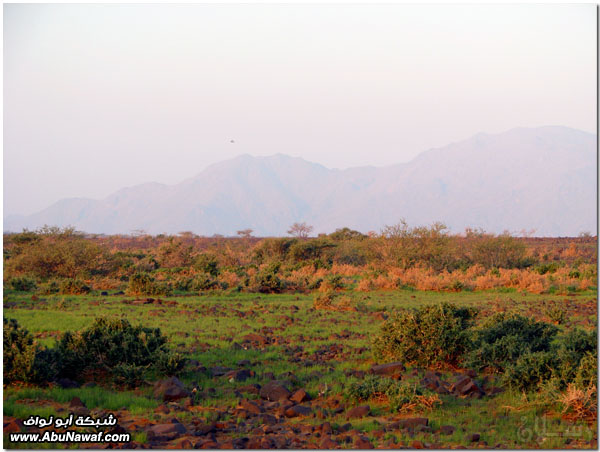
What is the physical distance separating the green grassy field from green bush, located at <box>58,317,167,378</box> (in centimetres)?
64

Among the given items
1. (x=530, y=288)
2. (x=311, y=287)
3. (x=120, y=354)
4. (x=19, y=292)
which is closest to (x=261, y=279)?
(x=311, y=287)

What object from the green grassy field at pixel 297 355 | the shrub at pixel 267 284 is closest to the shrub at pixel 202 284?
the shrub at pixel 267 284

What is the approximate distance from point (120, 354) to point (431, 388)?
4997 millimetres

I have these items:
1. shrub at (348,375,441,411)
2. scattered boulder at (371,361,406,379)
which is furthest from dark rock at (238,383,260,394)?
scattered boulder at (371,361,406,379)

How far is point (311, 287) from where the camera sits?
24.4 meters

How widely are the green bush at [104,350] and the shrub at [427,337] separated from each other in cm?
431

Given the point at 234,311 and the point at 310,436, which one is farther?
the point at 234,311

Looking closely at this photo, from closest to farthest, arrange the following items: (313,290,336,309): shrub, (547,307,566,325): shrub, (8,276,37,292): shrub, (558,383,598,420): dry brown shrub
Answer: (558,383,598,420): dry brown shrub
(547,307,566,325): shrub
(313,290,336,309): shrub
(8,276,37,292): shrub

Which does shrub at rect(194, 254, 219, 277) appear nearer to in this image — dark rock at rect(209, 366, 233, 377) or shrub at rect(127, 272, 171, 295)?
shrub at rect(127, 272, 171, 295)

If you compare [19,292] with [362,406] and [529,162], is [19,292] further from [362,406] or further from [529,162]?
[529,162]

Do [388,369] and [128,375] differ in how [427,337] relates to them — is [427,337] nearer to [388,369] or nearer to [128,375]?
[388,369]

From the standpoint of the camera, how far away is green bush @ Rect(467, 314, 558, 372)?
984 centimetres

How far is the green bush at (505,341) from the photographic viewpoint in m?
9.84

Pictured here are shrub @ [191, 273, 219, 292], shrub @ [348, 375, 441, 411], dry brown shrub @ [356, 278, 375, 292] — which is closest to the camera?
shrub @ [348, 375, 441, 411]
